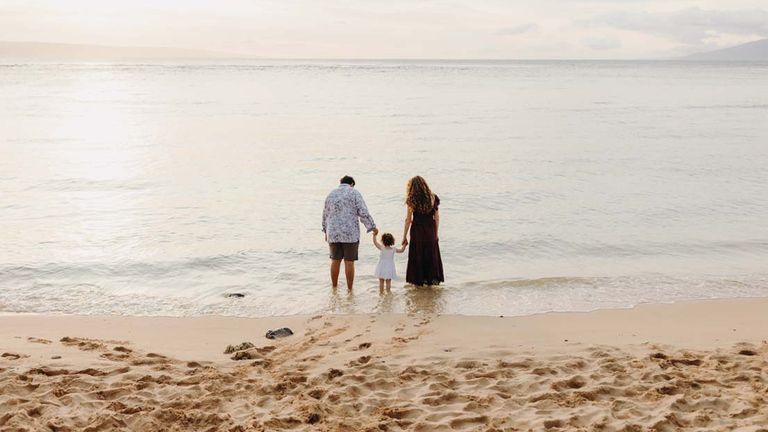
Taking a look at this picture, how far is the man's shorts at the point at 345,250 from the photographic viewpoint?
1038 cm

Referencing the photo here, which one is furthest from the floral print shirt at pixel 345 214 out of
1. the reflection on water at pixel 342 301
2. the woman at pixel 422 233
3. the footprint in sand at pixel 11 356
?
the footprint in sand at pixel 11 356

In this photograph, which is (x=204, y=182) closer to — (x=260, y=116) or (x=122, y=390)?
(x=122, y=390)

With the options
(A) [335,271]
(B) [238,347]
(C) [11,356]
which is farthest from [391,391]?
(A) [335,271]

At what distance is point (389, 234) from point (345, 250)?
2.21 ft

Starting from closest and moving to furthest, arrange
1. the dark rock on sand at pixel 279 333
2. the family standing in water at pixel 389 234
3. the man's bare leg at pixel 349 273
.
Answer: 1. the dark rock on sand at pixel 279 333
2. the family standing in water at pixel 389 234
3. the man's bare leg at pixel 349 273

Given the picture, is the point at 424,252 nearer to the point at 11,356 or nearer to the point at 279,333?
the point at 279,333

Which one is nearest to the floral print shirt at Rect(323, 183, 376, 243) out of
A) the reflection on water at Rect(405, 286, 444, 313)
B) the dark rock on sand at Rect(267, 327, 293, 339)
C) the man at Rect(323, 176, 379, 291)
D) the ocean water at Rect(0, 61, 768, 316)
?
the man at Rect(323, 176, 379, 291)

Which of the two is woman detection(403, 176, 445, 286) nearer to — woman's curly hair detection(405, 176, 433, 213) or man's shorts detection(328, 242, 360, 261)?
woman's curly hair detection(405, 176, 433, 213)

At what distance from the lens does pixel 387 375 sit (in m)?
6.63

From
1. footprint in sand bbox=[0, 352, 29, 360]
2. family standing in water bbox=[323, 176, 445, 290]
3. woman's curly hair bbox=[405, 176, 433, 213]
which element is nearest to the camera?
footprint in sand bbox=[0, 352, 29, 360]

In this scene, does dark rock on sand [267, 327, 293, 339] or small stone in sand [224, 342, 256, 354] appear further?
dark rock on sand [267, 327, 293, 339]

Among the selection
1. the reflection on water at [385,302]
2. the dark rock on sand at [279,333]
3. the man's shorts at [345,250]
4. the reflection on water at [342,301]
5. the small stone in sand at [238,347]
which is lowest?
the reflection on water at [342,301]

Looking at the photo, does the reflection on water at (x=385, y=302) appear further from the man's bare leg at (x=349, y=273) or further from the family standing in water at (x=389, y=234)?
the man's bare leg at (x=349, y=273)

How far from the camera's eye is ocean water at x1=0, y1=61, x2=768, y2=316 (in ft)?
34.9
